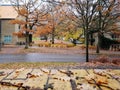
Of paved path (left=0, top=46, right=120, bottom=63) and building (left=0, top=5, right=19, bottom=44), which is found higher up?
building (left=0, top=5, right=19, bottom=44)

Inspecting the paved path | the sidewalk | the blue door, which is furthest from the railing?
the sidewalk

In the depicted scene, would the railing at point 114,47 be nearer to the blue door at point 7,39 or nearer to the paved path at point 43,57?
the paved path at point 43,57

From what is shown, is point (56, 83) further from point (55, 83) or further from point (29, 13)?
point (29, 13)

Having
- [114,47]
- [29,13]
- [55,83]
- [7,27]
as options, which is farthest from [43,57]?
[7,27]

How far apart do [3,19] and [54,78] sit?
46.0 meters

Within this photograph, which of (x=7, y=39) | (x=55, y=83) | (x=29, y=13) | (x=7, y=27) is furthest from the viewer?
(x=7, y=39)

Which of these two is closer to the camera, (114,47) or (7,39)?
(114,47)

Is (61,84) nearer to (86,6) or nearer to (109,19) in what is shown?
(86,6)

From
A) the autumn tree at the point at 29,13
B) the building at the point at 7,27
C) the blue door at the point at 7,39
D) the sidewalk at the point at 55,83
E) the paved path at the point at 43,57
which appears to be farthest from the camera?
the blue door at the point at 7,39

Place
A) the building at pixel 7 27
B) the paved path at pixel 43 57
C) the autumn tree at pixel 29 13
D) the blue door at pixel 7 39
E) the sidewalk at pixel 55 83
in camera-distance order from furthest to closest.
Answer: the blue door at pixel 7 39
the building at pixel 7 27
the autumn tree at pixel 29 13
the paved path at pixel 43 57
the sidewalk at pixel 55 83

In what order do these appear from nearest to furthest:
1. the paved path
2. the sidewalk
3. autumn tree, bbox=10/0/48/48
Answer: the sidewalk < the paved path < autumn tree, bbox=10/0/48/48

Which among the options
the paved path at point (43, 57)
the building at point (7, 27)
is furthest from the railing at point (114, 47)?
the building at point (7, 27)

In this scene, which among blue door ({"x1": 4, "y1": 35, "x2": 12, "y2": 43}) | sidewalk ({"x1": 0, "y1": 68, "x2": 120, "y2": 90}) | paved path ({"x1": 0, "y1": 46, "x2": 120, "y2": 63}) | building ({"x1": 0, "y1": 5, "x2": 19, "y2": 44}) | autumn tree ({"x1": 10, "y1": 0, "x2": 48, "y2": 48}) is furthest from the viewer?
blue door ({"x1": 4, "y1": 35, "x2": 12, "y2": 43})

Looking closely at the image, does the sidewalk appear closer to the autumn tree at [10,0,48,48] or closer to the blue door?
the autumn tree at [10,0,48,48]
